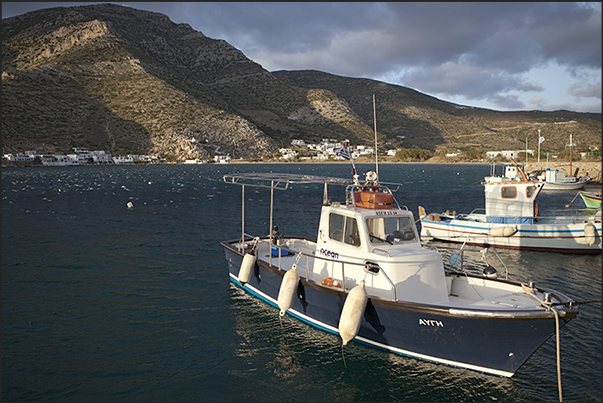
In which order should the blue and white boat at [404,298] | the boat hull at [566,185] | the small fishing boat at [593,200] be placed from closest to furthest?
the blue and white boat at [404,298] → the small fishing boat at [593,200] → the boat hull at [566,185]

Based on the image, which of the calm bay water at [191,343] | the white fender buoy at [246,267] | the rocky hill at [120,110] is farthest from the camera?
the rocky hill at [120,110]

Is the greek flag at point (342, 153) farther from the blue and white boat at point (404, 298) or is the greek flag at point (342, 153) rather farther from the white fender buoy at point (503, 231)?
the white fender buoy at point (503, 231)

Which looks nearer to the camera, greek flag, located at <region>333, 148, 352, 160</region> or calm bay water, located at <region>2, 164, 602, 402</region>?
calm bay water, located at <region>2, 164, 602, 402</region>

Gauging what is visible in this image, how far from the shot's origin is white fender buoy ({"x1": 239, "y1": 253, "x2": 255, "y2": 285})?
1389 centimetres

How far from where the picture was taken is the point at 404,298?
10195mm

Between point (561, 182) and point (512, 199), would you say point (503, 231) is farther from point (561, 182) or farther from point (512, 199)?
point (561, 182)

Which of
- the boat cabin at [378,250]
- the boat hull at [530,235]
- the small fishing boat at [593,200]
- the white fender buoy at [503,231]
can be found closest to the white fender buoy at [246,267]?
the boat cabin at [378,250]

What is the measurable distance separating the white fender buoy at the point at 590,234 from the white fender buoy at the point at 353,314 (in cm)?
1868

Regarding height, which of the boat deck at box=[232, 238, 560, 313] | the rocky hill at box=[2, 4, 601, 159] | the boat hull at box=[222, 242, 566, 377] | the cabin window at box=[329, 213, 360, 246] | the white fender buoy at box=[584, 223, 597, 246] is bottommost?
the boat hull at box=[222, 242, 566, 377]

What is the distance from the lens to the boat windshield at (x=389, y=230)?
11438mm

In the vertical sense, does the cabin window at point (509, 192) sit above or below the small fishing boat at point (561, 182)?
below

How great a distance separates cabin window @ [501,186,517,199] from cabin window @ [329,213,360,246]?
18.1m

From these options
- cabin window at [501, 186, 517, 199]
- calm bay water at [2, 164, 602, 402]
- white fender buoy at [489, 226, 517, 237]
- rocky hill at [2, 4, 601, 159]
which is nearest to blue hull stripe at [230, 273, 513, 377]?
calm bay water at [2, 164, 602, 402]

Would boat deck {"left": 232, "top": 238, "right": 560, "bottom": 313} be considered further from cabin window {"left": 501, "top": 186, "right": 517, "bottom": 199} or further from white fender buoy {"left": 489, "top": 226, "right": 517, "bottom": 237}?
cabin window {"left": 501, "top": 186, "right": 517, "bottom": 199}
